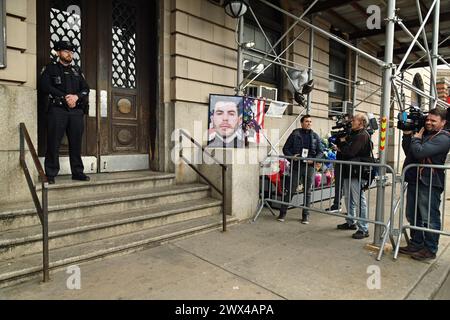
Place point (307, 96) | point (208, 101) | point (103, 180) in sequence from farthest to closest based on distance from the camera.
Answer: point (307, 96) < point (208, 101) < point (103, 180)

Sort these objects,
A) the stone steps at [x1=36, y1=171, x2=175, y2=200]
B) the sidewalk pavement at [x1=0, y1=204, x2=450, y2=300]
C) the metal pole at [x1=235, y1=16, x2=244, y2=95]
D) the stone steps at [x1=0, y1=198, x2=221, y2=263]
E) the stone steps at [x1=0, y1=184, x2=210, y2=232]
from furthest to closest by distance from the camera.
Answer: the metal pole at [x1=235, y1=16, x2=244, y2=95], the stone steps at [x1=36, y1=171, x2=175, y2=200], the stone steps at [x1=0, y1=184, x2=210, y2=232], the stone steps at [x1=0, y1=198, x2=221, y2=263], the sidewalk pavement at [x1=0, y1=204, x2=450, y2=300]

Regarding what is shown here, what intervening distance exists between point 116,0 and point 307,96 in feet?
17.6

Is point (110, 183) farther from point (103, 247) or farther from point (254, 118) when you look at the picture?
point (254, 118)

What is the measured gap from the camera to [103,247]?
12.6 feet

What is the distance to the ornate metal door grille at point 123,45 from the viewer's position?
19.3ft

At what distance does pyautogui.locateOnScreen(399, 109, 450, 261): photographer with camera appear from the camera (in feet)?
12.7

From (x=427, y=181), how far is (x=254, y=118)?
4.17 m

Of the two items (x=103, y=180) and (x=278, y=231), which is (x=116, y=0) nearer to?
(x=103, y=180)

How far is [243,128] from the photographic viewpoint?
23.7ft

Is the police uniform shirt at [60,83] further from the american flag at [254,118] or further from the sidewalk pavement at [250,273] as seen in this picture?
the american flag at [254,118]

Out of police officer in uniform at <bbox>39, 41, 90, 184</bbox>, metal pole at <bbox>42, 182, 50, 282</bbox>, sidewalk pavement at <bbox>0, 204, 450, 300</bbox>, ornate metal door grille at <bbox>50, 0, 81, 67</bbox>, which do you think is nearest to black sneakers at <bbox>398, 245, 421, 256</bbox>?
sidewalk pavement at <bbox>0, 204, 450, 300</bbox>

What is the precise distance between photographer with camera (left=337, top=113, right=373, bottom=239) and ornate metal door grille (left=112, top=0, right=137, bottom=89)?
3951 millimetres

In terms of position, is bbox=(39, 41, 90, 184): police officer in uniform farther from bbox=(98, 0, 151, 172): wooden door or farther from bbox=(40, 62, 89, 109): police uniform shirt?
bbox=(98, 0, 151, 172): wooden door
